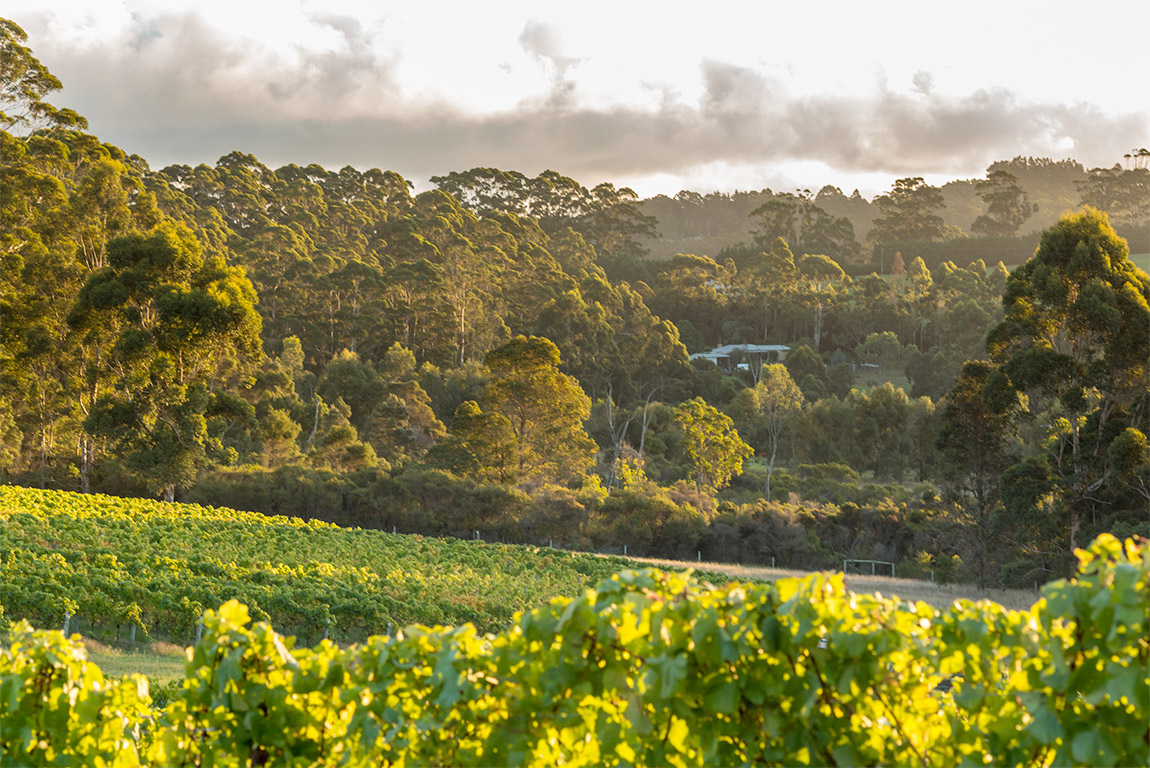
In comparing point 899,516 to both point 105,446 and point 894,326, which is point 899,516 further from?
point 894,326

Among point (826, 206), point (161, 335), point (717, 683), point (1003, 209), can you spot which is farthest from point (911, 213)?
point (717, 683)

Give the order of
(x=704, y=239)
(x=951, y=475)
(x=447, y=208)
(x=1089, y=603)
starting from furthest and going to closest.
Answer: (x=704, y=239) < (x=447, y=208) < (x=951, y=475) < (x=1089, y=603)

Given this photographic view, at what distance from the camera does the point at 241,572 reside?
14875 mm

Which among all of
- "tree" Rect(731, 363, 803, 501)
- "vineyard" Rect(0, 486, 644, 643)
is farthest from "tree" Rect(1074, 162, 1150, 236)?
"vineyard" Rect(0, 486, 644, 643)

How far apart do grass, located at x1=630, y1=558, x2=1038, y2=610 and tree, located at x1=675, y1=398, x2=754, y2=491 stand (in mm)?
10097

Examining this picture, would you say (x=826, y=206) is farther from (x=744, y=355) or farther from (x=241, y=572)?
(x=241, y=572)

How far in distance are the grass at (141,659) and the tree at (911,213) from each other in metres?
78.7

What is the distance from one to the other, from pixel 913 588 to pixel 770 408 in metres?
22.8

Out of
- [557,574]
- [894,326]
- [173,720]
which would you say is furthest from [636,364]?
[173,720]

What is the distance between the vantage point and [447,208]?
6431 centimetres

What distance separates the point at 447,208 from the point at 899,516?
4312 cm

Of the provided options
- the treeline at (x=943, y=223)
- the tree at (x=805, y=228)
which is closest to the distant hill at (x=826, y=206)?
the treeline at (x=943, y=223)

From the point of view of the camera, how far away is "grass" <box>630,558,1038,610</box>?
18.6m

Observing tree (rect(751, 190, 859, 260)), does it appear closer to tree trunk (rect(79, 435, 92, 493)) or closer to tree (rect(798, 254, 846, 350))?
tree (rect(798, 254, 846, 350))
